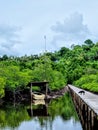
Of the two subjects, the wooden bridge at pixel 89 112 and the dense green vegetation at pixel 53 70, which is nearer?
the wooden bridge at pixel 89 112

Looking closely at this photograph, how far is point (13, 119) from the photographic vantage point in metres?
35.8

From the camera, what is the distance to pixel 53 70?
102 m

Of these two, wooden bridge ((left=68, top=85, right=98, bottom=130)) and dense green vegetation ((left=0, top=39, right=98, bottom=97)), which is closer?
wooden bridge ((left=68, top=85, right=98, bottom=130))

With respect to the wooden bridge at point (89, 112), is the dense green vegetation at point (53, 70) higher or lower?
higher

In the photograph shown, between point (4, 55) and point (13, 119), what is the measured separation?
104 m

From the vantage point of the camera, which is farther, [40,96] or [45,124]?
[40,96]

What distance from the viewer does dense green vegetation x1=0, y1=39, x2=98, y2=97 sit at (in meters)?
57.8

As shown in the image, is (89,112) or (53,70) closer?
(89,112)

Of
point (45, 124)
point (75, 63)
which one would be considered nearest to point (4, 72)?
point (45, 124)

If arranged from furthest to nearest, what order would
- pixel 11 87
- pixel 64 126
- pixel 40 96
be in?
1. pixel 40 96
2. pixel 11 87
3. pixel 64 126

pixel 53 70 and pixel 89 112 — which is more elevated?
pixel 53 70

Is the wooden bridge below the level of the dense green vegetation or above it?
below

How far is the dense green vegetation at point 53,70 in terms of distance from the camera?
57844 millimetres

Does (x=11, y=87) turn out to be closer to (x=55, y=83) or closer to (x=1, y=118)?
(x=1, y=118)
